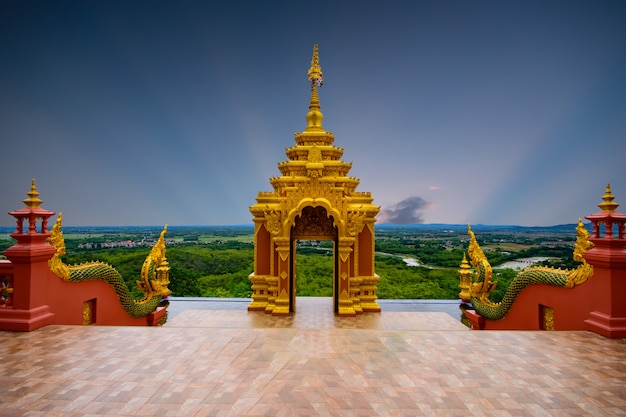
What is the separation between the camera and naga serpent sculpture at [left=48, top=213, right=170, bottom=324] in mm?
6672

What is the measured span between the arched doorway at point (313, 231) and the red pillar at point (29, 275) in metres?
6.40

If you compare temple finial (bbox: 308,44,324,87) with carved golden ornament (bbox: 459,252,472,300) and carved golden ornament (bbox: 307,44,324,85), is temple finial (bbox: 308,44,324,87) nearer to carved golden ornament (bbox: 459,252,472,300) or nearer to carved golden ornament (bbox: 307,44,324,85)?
carved golden ornament (bbox: 307,44,324,85)

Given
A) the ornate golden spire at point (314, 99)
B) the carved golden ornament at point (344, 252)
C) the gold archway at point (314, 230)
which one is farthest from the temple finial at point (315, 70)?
the carved golden ornament at point (344, 252)

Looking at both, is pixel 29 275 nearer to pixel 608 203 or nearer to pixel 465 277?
pixel 608 203

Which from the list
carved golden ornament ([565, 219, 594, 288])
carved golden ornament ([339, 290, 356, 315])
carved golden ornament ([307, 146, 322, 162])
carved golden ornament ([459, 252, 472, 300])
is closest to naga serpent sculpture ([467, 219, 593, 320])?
carved golden ornament ([565, 219, 594, 288])

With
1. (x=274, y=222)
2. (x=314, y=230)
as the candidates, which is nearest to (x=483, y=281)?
(x=314, y=230)

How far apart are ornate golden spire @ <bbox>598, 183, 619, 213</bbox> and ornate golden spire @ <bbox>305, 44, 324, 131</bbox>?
8.84 meters

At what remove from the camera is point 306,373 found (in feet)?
12.8

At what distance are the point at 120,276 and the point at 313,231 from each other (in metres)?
5.79

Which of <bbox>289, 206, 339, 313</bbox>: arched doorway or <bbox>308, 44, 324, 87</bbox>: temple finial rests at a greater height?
<bbox>308, 44, 324, 87</bbox>: temple finial

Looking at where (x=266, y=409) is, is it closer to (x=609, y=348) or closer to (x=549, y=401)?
(x=549, y=401)

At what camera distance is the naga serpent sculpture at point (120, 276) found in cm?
667

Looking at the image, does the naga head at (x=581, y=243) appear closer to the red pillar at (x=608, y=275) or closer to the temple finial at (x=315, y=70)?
the red pillar at (x=608, y=275)

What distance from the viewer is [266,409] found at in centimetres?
316
